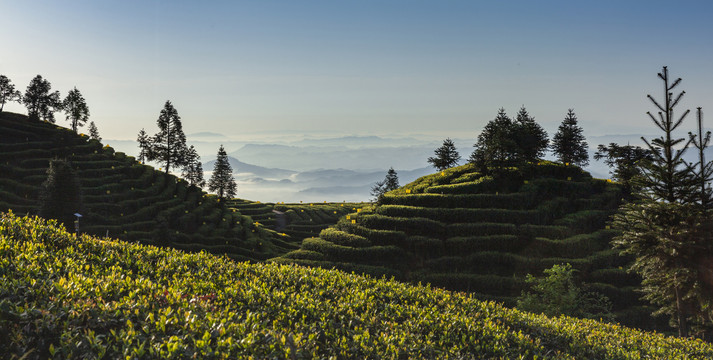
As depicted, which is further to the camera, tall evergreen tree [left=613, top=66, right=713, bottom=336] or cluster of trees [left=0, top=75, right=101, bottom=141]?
cluster of trees [left=0, top=75, right=101, bottom=141]

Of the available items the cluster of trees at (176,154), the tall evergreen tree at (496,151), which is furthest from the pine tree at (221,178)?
the tall evergreen tree at (496,151)

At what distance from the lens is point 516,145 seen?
159 feet

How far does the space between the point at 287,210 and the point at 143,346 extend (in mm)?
74596

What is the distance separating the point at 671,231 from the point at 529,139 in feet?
115

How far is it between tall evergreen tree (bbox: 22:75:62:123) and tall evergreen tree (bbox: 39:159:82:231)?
5492 cm

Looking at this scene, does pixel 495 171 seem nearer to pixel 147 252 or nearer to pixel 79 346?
pixel 147 252

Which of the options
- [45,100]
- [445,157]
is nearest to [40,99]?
[45,100]

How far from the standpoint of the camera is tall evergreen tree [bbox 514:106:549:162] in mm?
52444

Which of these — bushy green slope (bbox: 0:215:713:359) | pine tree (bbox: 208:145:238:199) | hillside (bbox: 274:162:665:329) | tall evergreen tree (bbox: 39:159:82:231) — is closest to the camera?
bushy green slope (bbox: 0:215:713:359)

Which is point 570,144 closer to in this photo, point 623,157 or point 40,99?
point 623,157

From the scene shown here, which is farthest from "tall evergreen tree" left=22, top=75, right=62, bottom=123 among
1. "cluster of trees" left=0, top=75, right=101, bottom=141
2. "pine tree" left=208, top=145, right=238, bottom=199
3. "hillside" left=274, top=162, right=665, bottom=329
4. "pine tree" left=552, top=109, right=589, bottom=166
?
"pine tree" left=552, top=109, right=589, bottom=166

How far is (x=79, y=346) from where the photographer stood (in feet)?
21.6

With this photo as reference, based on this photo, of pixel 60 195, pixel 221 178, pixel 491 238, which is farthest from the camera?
pixel 221 178

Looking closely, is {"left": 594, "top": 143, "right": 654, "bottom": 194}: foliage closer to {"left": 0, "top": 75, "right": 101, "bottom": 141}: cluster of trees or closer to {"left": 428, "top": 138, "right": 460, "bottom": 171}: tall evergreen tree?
{"left": 428, "top": 138, "right": 460, "bottom": 171}: tall evergreen tree
